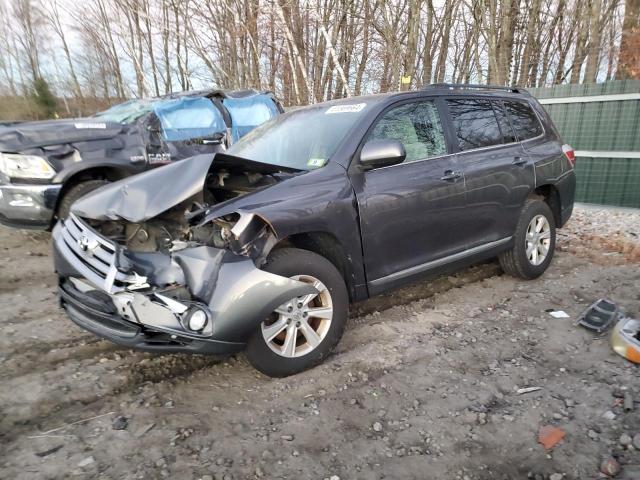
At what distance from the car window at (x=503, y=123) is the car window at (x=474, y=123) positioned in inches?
2.5

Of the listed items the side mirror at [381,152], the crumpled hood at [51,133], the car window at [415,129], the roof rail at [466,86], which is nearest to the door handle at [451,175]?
the car window at [415,129]

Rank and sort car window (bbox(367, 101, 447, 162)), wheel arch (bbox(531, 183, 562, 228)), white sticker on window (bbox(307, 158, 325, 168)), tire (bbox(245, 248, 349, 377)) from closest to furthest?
tire (bbox(245, 248, 349, 377))
white sticker on window (bbox(307, 158, 325, 168))
car window (bbox(367, 101, 447, 162))
wheel arch (bbox(531, 183, 562, 228))

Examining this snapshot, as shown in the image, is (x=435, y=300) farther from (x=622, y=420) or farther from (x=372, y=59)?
(x=372, y=59)

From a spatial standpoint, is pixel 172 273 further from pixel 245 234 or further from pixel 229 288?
pixel 245 234

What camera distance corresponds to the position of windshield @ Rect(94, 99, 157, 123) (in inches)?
259

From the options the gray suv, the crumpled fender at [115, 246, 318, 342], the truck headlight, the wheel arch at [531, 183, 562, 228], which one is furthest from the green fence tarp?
the truck headlight

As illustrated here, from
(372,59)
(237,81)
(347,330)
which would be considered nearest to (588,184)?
(347,330)

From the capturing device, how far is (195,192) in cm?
251

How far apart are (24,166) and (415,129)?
416 cm

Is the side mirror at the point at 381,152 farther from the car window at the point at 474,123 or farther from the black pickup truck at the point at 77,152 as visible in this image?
the black pickup truck at the point at 77,152

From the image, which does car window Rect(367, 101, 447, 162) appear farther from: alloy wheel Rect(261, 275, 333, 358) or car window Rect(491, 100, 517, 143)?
alloy wheel Rect(261, 275, 333, 358)

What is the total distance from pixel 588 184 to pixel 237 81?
43.8 feet

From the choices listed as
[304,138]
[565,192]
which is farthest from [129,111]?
[565,192]

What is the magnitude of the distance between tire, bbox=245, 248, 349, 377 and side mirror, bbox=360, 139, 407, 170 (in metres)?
0.75
